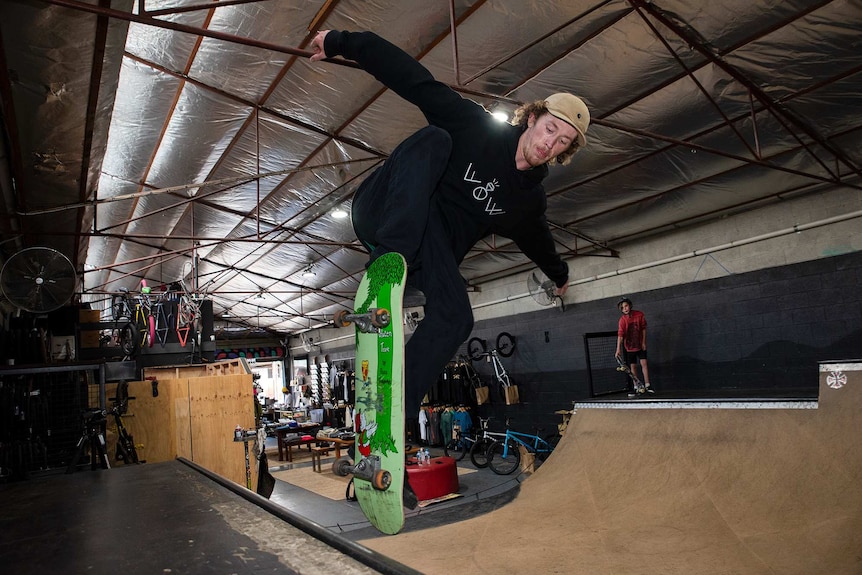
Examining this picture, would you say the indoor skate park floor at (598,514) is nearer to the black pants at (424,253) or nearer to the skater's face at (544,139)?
the black pants at (424,253)

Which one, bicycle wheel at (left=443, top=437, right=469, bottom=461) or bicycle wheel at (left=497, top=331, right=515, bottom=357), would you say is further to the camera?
bicycle wheel at (left=497, top=331, right=515, bottom=357)

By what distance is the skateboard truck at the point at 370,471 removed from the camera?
1627mm

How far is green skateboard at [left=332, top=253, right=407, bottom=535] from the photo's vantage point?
1636 mm

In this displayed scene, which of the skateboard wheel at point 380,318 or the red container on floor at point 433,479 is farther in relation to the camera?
the red container on floor at point 433,479

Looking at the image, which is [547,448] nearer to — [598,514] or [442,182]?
[598,514]

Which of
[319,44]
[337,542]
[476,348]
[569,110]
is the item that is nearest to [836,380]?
[569,110]

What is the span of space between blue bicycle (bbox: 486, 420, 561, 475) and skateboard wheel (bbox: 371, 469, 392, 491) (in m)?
8.70

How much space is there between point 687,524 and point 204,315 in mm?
9221

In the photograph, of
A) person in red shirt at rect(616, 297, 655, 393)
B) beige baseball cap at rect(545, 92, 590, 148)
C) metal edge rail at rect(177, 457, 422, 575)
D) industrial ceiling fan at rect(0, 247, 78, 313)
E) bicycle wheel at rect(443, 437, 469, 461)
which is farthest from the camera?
bicycle wheel at rect(443, 437, 469, 461)

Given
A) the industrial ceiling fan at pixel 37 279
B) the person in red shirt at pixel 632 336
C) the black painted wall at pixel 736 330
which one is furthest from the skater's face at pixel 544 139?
the person in red shirt at pixel 632 336

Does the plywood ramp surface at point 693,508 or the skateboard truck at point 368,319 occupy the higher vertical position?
the skateboard truck at point 368,319

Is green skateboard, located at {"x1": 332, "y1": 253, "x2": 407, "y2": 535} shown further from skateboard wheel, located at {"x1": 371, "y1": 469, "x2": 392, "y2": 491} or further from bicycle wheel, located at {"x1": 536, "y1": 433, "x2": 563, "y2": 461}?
bicycle wheel, located at {"x1": 536, "y1": 433, "x2": 563, "y2": 461}

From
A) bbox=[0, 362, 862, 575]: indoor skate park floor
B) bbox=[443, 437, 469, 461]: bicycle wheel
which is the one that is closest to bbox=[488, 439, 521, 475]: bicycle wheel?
bbox=[443, 437, 469, 461]: bicycle wheel

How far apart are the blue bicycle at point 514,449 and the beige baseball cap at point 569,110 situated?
883cm
